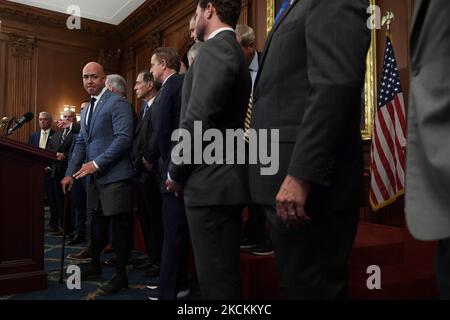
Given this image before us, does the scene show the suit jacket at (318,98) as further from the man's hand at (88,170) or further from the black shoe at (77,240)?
the black shoe at (77,240)

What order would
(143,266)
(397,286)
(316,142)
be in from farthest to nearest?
(143,266) → (397,286) → (316,142)

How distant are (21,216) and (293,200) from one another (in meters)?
2.20

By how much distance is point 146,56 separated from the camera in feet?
27.4

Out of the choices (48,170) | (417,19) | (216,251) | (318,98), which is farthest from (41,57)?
(417,19)

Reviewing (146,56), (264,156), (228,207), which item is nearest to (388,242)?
(228,207)

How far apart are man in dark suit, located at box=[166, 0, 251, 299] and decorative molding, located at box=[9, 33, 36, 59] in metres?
7.87

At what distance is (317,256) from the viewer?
103 cm

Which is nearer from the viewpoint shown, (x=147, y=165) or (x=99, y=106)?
(x=99, y=106)

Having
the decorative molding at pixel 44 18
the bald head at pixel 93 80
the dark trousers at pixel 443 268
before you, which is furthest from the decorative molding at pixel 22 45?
the dark trousers at pixel 443 268

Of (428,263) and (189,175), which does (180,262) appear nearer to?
(189,175)

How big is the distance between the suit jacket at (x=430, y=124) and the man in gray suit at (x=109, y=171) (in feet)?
6.91

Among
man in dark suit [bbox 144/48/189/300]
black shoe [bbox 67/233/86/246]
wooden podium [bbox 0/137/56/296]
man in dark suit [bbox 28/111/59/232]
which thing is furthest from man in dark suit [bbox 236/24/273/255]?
man in dark suit [bbox 28/111/59/232]

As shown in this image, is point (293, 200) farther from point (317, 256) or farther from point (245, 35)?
point (245, 35)

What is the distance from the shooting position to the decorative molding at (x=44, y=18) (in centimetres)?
778
